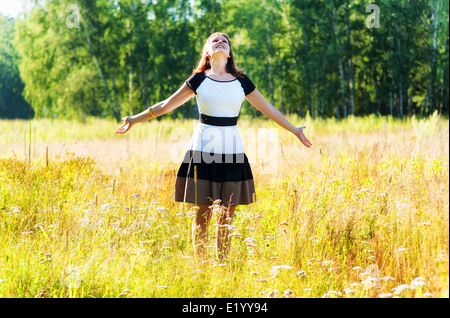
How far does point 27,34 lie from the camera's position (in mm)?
24781

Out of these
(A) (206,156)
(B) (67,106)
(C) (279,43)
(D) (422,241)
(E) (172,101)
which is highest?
(C) (279,43)

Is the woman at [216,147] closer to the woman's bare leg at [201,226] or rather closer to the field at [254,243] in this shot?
the woman's bare leg at [201,226]

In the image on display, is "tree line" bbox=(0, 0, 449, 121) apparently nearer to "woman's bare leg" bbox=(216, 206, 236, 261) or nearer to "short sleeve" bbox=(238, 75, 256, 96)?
"short sleeve" bbox=(238, 75, 256, 96)

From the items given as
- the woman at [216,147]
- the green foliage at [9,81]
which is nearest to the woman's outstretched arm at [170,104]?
the woman at [216,147]

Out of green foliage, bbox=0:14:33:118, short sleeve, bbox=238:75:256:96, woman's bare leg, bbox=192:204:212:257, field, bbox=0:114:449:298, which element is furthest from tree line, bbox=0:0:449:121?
woman's bare leg, bbox=192:204:212:257

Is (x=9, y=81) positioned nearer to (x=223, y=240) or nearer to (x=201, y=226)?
(x=201, y=226)

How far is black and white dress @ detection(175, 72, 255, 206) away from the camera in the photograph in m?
2.87

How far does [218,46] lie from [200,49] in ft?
68.8

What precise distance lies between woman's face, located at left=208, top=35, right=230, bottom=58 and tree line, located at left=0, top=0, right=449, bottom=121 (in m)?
17.8

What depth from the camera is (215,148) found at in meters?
2.88

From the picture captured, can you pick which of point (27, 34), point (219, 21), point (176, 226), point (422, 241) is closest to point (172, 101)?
point (176, 226)
